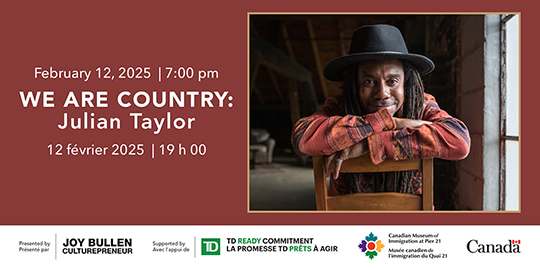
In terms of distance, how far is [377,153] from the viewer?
4.01 feet

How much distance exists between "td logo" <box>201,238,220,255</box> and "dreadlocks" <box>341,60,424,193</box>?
0.62 metres

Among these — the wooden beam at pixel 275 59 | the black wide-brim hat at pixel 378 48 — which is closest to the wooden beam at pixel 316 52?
the wooden beam at pixel 275 59

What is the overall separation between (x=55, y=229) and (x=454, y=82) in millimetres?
2676

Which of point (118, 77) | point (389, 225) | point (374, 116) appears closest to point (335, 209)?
point (389, 225)

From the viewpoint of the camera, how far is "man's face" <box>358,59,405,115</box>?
1.32 metres

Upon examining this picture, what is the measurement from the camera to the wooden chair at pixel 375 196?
1.24 metres

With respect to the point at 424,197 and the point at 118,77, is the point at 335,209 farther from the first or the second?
the point at 118,77

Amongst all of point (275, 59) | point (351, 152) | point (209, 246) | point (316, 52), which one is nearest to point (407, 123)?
point (351, 152)

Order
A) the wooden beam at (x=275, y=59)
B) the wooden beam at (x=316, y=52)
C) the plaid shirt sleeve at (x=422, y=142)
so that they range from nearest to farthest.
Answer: the plaid shirt sleeve at (x=422, y=142)
the wooden beam at (x=275, y=59)
the wooden beam at (x=316, y=52)

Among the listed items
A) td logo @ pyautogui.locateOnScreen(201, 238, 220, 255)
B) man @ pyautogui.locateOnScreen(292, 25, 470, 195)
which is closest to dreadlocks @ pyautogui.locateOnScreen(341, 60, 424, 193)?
man @ pyautogui.locateOnScreen(292, 25, 470, 195)

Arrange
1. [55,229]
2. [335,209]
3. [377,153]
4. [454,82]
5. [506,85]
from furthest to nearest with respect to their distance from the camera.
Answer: [454,82]
[506,85]
[55,229]
[335,209]
[377,153]

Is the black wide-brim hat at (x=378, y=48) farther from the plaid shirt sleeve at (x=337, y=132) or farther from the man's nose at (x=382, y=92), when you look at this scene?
the plaid shirt sleeve at (x=337, y=132)

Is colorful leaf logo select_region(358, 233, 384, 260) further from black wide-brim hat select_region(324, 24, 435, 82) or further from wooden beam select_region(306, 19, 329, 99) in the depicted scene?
wooden beam select_region(306, 19, 329, 99)

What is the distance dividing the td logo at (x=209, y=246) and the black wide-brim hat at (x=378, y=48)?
88 cm
